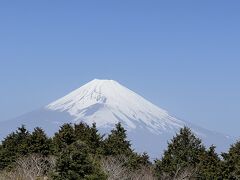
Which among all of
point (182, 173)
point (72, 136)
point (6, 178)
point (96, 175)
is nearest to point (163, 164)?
point (182, 173)

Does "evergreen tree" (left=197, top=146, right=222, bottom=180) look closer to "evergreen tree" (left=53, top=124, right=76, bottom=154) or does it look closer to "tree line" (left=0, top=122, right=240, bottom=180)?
"tree line" (left=0, top=122, right=240, bottom=180)

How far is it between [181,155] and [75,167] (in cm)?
2561

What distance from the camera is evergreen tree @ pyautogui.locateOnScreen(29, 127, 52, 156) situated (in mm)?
61234

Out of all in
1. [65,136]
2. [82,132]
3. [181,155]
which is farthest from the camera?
[82,132]

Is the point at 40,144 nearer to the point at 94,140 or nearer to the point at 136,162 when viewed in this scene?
the point at 94,140

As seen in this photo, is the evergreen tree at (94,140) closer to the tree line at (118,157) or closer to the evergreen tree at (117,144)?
the tree line at (118,157)

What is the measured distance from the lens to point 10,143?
6525 centimetres

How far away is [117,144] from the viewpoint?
6512cm

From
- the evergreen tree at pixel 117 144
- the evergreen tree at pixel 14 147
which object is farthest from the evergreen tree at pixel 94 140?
the evergreen tree at pixel 14 147

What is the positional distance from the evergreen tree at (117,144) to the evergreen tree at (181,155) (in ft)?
24.3

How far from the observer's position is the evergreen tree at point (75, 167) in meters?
32.6

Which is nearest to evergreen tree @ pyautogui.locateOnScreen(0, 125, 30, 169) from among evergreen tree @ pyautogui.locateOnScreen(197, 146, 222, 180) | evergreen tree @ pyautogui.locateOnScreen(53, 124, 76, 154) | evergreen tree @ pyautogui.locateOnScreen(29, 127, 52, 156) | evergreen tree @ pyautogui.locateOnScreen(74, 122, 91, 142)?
evergreen tree @ pyautogui.locateOnScreen(29, 127, 52, 156)

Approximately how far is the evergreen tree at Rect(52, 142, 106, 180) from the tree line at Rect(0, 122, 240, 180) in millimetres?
9313

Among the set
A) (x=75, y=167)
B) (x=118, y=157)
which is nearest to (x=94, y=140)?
(x=118, y=157)
